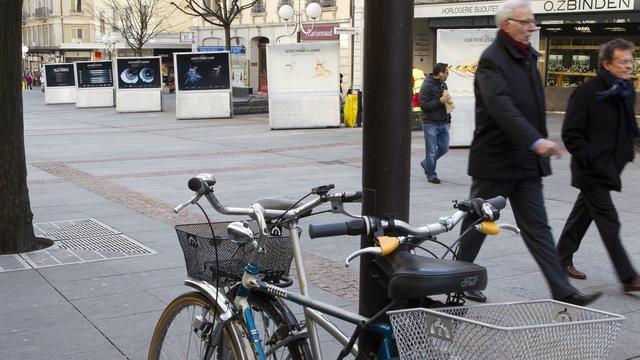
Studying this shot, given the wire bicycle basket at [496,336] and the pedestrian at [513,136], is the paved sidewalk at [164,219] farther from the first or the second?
the wire bicycle basket at [496,336]

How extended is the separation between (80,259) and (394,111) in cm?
396

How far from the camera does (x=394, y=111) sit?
11.5ft

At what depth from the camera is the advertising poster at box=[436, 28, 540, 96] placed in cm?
1523

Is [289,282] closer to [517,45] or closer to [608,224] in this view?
[517,45]

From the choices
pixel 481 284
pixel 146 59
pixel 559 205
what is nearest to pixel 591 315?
pixel 481 284

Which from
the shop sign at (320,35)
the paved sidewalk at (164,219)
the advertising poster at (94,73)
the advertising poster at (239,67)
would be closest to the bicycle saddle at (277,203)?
the paved sidewalk at (164,219)

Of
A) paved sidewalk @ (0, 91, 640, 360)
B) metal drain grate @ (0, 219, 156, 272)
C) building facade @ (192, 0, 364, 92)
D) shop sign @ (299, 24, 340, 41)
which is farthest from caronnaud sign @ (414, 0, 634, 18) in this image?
metal drain grate @ (0, 219, 156, 272)

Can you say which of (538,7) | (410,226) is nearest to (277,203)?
(410,226)

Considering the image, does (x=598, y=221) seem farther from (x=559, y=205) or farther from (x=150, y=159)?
(x=150, y=159)

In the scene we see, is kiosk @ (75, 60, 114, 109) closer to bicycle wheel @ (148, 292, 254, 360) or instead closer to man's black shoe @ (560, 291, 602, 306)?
man's black shoe @ (560, 291, 602, 306)

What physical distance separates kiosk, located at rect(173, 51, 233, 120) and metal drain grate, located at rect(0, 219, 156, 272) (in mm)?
16646

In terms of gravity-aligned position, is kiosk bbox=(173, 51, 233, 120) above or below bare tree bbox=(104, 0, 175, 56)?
below

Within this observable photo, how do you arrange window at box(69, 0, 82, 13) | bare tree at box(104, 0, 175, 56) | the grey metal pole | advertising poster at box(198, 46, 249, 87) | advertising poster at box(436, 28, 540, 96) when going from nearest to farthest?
the grey metal pole
advertising poster at box(436, 28, 540, 96)
advertising poster at box(198, 46, 249, 87)
bare tree at box(104, 0, 175, 56)
window at box(69, 0, 82, 13)

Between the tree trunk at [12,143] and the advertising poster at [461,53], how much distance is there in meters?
9.96
